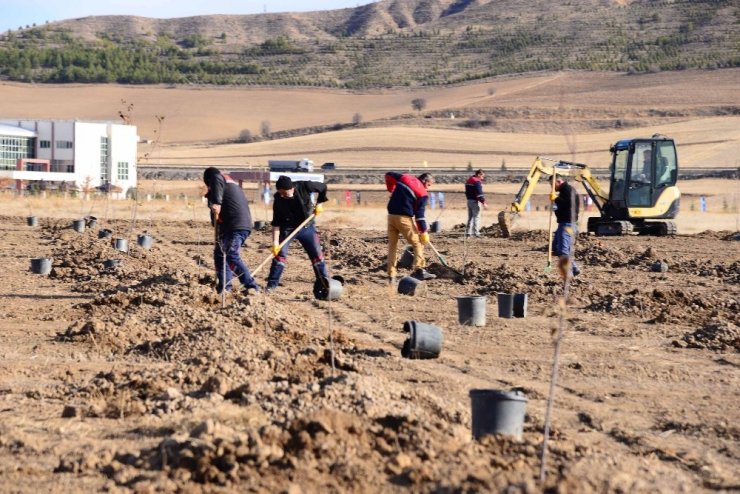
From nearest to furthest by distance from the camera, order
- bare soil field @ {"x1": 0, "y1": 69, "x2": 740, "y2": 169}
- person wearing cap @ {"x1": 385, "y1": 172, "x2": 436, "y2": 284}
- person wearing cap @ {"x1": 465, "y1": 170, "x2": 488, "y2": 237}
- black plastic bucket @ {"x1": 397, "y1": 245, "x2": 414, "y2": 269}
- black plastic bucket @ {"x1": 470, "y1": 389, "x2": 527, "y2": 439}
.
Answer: black plastic bucket @ {"x1": 470, "y1": 389, "x2": 527, "y2": 439} < person wearing cap @ {"x1": 385, "y1": 172, "x2": 436, "y2": 284} < black plastic bucket @ {"x1": 397, "y1": 245, "x2": 414, "y2": 269} < person wearing cap @ {"x1": 465, "y1": 170, "x2": 488, "y2": 237} < bare soil field @ {"x1": 0, "y1": 69, "x2": 740, "y2": 169}

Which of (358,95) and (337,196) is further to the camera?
(358,95)

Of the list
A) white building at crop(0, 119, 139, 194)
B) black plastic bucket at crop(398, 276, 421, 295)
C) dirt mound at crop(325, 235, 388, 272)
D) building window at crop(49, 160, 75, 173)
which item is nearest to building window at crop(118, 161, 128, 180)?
white building at crop(0, 119, 139, 194)

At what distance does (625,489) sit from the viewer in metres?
5.50

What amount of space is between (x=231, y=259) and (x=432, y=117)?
101917 millimetres

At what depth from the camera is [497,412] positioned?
6.73 m

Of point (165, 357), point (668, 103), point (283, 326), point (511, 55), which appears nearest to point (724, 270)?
point (283, 326)

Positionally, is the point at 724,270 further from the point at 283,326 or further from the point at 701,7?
the point at 701,7

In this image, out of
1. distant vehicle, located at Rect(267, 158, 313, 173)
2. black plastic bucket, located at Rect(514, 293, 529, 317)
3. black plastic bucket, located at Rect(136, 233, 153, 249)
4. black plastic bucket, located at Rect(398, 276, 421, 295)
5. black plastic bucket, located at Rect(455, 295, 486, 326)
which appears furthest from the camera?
distant vehicle, located at Rect(267, 158, 313, 173)

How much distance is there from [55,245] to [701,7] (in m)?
157

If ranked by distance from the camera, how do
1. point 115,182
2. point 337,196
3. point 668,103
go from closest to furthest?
point 337,196
point 115,182
point 668,103

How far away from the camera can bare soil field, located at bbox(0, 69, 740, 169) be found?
9156 cm

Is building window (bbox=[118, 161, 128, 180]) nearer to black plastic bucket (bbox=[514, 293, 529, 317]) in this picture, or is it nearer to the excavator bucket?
the excavator bucket

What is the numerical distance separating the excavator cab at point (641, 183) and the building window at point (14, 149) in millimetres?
53780

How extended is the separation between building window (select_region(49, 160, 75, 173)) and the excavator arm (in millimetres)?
50561
